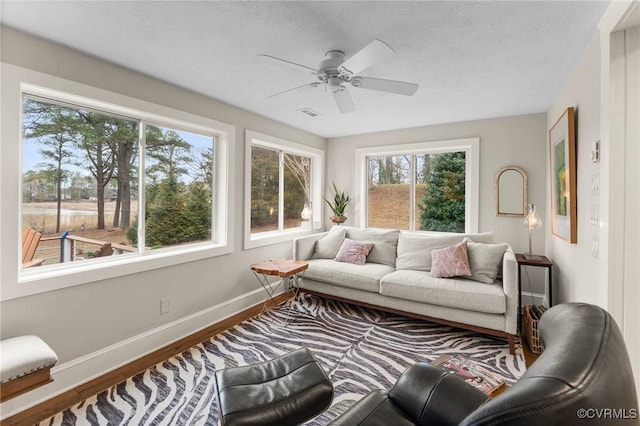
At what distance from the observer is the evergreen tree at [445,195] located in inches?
168

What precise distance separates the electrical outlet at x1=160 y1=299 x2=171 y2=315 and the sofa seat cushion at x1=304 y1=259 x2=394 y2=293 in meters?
1.58

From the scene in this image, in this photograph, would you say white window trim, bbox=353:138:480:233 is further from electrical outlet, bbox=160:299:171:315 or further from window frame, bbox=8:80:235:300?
electrical outlet, bbox=160:299:171:315

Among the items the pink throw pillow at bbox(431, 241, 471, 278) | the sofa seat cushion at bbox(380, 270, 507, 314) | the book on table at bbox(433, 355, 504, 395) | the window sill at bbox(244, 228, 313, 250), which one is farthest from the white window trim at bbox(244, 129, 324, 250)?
the book on table at bbox(433, 355, 504, 395)

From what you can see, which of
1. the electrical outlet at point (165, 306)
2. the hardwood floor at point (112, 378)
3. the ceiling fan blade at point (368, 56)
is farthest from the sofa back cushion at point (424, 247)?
the electrical outlet at point (165, 306)

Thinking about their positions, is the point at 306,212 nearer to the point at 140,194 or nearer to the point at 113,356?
the point at 140,194

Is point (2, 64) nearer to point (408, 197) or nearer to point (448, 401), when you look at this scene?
point (448, 401)

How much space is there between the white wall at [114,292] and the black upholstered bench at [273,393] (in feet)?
4.39

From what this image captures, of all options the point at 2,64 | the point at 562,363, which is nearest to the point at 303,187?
the point at 2,64

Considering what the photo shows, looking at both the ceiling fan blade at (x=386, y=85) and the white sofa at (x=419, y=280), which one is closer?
the ceiling fan blade at (x=386, y=85)

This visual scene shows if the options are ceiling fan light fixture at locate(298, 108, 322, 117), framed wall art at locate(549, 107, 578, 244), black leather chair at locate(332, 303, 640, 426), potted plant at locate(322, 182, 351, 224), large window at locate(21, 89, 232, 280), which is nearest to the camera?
black leather chair at locate(332, 303, 640, 426)

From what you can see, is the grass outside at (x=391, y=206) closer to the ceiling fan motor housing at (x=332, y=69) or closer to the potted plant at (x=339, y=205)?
the potted plant at (x=339, y=205)

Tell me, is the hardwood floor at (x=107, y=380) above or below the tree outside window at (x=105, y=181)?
below

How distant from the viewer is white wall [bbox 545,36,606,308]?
197 centimetres

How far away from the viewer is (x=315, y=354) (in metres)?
2.65
